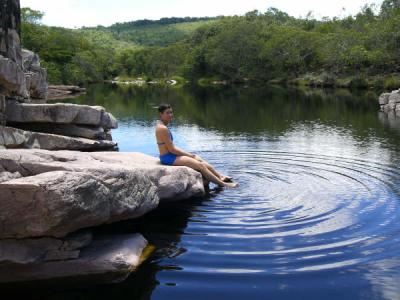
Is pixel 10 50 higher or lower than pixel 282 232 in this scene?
higher

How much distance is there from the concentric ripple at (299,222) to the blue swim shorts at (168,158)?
1875 mm

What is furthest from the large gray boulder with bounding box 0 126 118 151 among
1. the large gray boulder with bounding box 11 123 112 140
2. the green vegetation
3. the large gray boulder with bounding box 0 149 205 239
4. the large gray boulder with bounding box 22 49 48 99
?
the green vegetation

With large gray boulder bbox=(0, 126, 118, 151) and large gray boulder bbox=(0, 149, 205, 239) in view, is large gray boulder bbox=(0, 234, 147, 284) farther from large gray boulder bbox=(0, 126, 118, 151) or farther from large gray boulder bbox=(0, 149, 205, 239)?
large gray boulder bbox=(0, 126, 118, 151)

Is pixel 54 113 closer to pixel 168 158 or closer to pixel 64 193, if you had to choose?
pixel 168 158

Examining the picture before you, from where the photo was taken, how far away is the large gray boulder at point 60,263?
950 centimetres

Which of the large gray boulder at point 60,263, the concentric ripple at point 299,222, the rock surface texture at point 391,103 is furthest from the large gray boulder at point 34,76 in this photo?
the rock surface texture at point 391,103

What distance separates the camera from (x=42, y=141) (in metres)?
18.0

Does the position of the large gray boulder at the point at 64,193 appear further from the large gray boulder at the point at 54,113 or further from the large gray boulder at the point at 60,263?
the large gray boulder at the point at 54,113

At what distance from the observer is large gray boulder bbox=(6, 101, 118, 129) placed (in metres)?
19.2

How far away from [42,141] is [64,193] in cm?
956

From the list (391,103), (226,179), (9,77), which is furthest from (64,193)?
(391,103)

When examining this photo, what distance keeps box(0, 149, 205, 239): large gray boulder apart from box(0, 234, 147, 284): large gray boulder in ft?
1.01

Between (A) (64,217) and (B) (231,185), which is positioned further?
(B) (231,185)

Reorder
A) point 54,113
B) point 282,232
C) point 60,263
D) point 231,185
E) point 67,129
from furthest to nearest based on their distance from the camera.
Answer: point 67,129, point 54,113, point 231,185, point 282,232, point 60,263
